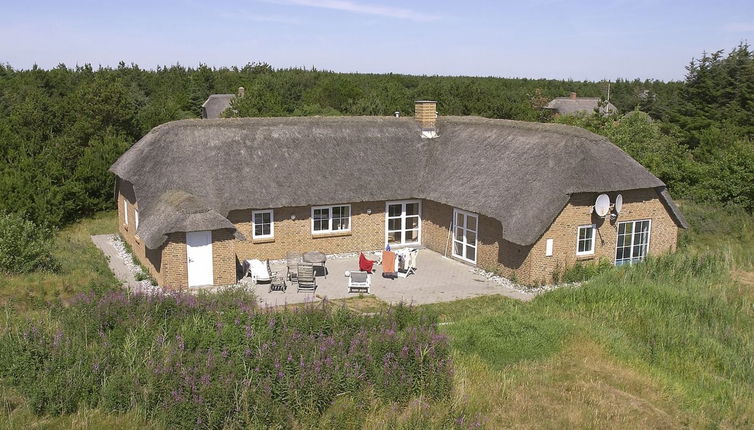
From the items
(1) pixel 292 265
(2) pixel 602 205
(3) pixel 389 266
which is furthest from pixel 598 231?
(1) pixel 292 265

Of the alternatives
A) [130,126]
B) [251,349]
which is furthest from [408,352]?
[130,126]

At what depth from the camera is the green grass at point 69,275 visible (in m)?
13.7

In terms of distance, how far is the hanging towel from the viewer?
64.0 ft

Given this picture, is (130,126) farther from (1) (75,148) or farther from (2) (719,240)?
(2) (719,240)

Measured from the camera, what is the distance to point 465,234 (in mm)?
21156

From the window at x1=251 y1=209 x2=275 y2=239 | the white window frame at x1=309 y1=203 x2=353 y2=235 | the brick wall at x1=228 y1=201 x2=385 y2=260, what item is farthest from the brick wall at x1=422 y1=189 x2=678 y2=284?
the window at x1=251 y1=209 x2=275 y2=239

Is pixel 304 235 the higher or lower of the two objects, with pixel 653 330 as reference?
higher

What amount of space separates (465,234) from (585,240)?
12.4 feet

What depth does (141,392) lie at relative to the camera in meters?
7.84

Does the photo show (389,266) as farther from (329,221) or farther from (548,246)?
(548,246)

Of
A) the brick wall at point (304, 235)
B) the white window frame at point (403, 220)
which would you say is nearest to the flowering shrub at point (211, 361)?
the brick wall at point (304, 235)

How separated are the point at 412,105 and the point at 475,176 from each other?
111ft

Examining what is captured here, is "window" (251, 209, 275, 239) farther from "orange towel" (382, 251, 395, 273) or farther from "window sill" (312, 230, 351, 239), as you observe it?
"orange towel" (382, 251, 395, 273)

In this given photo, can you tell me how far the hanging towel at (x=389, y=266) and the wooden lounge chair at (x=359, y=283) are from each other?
57.3 inches
